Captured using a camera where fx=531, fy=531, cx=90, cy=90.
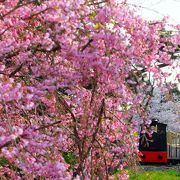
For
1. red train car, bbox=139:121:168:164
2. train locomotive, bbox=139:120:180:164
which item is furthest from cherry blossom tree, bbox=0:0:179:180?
red train car, bbox=139:121:168:164

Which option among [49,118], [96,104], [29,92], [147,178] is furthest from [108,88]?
[147,178]

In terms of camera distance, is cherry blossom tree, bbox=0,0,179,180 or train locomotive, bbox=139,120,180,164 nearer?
cherry blossom tree, bbox=0,0,179,180

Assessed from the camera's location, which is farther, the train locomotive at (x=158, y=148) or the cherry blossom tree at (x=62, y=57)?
the train locomotive at (x=158, y=148)

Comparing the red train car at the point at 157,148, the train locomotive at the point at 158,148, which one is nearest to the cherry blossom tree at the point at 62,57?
the train locomotive at the point at 158,148

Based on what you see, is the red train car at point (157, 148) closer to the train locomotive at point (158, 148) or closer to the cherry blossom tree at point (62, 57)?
the train locomotive at point (158, 148)

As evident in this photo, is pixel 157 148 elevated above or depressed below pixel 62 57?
above

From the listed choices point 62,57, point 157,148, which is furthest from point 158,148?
point 62,57

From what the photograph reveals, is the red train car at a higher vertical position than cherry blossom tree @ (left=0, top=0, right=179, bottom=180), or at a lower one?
higher

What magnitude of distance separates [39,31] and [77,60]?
35.0 inches

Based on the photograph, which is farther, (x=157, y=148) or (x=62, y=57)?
(x=157, y=148)

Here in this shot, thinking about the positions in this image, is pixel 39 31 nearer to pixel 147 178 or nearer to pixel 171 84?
pixel 171 84

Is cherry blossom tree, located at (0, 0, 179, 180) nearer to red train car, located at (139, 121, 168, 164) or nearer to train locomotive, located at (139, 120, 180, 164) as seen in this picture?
train locomotive, located at (139, 120, 180, 164)

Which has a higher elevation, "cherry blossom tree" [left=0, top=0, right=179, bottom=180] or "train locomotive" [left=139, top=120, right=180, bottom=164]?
"train locomotive" [left=139, top=120, right=180, bottom=164]

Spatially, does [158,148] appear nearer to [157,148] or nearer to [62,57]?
[157,148]
